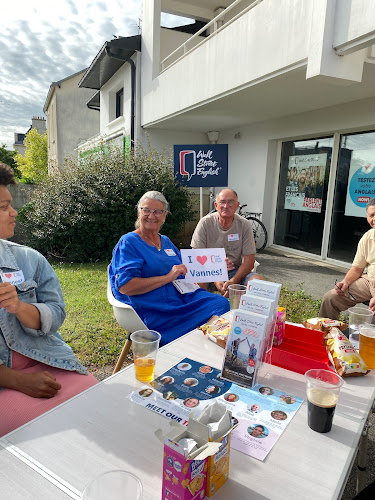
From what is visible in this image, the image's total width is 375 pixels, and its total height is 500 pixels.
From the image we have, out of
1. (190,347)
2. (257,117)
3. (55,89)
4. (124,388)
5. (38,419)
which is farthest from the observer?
(55,89)

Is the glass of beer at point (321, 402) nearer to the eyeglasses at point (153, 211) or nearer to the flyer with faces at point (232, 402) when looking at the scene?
the flyer with faces at point (232, 402)

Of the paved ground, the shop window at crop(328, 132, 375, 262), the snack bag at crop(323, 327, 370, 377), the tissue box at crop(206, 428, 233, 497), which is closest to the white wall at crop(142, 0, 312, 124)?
the shop window at crop(328, 132, 375, 262)

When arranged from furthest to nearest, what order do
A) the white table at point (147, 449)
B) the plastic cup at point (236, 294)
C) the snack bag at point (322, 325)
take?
the plastic cup at point (236, 294), the snack bag at point (322, 325), the white table at point (147, 449)

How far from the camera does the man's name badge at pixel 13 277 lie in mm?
1638

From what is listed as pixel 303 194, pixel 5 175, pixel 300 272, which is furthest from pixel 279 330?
pixel 303 194

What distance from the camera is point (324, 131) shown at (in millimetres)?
6871

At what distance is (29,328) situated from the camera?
1723 millimetres

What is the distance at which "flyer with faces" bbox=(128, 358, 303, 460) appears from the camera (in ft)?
3.71

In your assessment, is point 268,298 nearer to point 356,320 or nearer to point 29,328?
point 356,320

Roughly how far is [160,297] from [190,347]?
0.89 meters

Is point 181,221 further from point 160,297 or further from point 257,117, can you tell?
point 160,297

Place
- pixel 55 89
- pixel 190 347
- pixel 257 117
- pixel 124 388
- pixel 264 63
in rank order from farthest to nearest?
pixel 55 89 → pixel 257 117 → pixel 264 63 → pixel 190 347 → pixel 124 388

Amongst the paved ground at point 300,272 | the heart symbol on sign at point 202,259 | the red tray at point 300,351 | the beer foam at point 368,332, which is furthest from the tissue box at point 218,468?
the paved ground at point 300,272

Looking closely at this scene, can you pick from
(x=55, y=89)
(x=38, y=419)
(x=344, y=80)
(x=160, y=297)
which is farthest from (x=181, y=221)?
(x=55, y=89)
